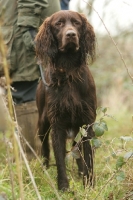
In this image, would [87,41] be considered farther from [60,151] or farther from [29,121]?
[29,121]

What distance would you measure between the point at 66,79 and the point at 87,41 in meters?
0.42

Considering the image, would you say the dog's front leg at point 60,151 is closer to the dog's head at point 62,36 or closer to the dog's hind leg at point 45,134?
the dog's hind leg at point 45,134

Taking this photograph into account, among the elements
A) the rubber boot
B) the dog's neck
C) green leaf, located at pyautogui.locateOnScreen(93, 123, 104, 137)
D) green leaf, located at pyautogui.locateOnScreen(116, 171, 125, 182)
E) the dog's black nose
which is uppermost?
the dog's black nose

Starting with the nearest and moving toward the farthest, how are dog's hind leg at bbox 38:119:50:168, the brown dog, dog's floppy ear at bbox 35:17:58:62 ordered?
the brown dog, dog's floppy ear at bbox 35:17:58:62, dog's hind leg at bbox 38:119:50:168

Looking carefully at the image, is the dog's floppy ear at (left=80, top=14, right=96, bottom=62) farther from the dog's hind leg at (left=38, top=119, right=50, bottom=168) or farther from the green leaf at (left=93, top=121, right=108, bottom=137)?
the green leaf at (left=93, top=121, right=108, bottom=137)

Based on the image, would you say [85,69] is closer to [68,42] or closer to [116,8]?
[68,42]

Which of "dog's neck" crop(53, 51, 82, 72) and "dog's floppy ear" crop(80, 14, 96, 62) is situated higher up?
"dog's floppy ear" crop(80, 14, 96, 62)

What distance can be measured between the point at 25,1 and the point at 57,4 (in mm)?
454

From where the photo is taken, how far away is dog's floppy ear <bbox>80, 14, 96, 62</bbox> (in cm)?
392

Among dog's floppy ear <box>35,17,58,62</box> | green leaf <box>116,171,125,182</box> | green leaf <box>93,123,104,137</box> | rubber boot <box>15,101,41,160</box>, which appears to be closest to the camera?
green leaf <box>116,171,125,182</box>

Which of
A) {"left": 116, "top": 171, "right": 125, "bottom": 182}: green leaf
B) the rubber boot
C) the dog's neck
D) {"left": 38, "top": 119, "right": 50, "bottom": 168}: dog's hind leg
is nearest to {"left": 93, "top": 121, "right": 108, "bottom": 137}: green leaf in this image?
{"left": 116, "top": 171, "right": 125, "bottom": 182}: green leaf

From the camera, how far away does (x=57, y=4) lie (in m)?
4.69

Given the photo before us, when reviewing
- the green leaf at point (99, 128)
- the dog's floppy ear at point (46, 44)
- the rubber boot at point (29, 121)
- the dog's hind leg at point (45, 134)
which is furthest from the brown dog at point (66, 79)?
the rubber boot at point (29, 121)

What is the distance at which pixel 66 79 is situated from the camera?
3.79m
